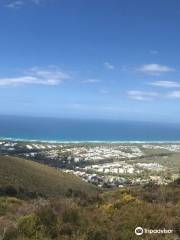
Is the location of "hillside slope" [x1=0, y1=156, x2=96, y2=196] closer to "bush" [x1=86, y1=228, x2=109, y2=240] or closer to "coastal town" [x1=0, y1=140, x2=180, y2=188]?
"bush" [x1=86, y1=228, x2=109, y2=240]

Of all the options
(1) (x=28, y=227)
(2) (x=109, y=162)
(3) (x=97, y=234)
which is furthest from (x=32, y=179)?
(2) (x=109, y=162)

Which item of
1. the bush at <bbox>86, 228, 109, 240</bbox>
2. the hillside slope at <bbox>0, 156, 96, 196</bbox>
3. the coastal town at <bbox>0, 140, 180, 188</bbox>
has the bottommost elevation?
the coastal town at <bbox>0, 140, 180, 188</bbox>

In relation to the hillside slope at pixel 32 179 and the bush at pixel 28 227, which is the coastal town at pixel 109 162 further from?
the bush at pixel 28 227

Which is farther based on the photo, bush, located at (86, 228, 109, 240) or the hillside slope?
the hillside slope

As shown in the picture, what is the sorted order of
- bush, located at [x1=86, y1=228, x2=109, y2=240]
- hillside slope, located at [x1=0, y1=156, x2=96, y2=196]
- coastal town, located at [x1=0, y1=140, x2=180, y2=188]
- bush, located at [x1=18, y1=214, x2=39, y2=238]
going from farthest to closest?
coastal town, located at [x1=0, y1=140, x2=180, y2=188], hillside slope, located at [x1=0, y1=156, x2=96, y2=196], bush, located at [x1=18, y1=214, x2=39, y2=238], bush, located at [x1=86, y1=228, x2=109, y2=240]

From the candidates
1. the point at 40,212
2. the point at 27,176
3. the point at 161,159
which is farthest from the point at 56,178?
the point at 161,159

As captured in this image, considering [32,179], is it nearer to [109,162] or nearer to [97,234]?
[97,234]

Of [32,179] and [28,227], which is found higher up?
[28,227]

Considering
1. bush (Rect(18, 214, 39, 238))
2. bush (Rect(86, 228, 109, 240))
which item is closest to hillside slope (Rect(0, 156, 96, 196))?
bush (Rect(18, 214, 39, 238))
